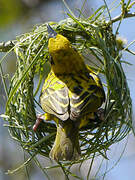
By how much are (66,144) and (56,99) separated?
36cm

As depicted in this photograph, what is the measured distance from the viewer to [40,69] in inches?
141

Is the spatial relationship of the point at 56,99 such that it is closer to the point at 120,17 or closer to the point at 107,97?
the point at 107,97

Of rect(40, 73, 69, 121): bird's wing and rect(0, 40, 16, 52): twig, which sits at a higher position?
rect(0, 40, 16, 52): twig

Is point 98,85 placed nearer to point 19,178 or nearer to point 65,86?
point 65,86

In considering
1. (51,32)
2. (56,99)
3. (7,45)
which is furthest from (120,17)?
(7,45)

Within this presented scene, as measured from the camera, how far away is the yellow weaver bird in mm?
2920

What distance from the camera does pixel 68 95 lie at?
122 inches

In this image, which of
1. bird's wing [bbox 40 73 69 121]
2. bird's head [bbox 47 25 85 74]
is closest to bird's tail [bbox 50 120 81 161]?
bird's wing [bbox 40 73 69 121]

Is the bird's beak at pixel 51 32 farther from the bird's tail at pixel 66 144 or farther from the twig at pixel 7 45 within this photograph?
the bird's tail at pixel 66 144

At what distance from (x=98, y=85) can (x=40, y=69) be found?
1.96 ft

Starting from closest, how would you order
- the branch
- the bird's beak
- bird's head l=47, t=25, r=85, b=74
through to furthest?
the branch < the bird's beak < bird's head l=47, t=25, r=85, b=74

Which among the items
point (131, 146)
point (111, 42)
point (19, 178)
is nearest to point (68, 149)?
point (111, 42)

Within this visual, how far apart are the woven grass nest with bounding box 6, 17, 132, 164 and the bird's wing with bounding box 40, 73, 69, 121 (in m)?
0.14

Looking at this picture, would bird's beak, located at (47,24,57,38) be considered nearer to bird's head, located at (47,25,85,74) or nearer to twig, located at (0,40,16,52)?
bird's head, located at (47,25,85,74)
